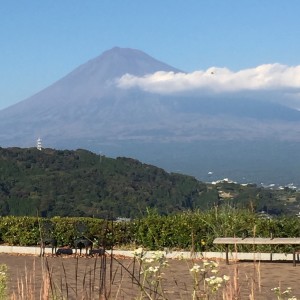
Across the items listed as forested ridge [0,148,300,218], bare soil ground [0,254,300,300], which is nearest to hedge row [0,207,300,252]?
bare soil ground [0,254,300,300]

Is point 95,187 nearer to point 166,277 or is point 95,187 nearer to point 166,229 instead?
point 166,229

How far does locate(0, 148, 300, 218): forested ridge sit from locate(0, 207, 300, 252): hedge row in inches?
1593

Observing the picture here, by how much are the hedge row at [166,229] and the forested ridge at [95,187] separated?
133 ft

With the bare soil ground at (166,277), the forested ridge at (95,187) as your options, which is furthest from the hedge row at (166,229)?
the forested ridge at (95,187)

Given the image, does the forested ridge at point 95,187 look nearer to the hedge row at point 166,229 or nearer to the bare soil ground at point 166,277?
the hedge row at point 166,229

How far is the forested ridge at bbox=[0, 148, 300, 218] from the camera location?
66500 millimetres

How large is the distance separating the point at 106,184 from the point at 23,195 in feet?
39.1

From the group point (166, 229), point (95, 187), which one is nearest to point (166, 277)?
point (166, 229)

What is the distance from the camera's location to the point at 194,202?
78.5 metres

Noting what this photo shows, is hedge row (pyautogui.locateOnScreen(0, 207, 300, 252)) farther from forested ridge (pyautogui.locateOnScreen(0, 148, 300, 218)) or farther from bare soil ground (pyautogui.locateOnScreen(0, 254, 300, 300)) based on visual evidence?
forested ridge (pyautogui.locateOnScreen(0, 148, 300, 218))

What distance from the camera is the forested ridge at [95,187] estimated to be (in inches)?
2618

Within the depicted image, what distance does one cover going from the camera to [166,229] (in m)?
17.6

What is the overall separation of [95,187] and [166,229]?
5889 cm

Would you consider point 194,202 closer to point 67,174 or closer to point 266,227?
point 67,174
